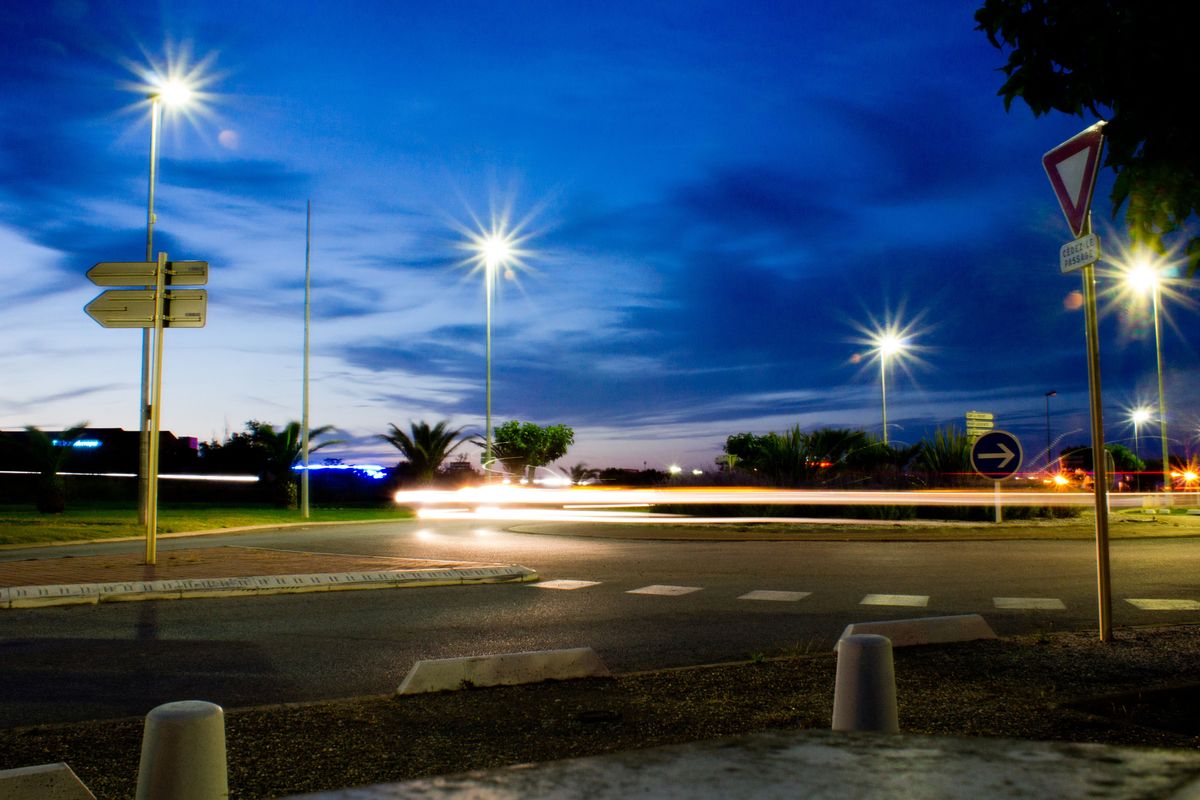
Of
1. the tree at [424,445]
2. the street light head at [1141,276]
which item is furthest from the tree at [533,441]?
the street light head at [1141,276]

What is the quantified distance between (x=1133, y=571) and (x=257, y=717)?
11.8m

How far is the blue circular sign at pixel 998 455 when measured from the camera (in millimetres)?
18047

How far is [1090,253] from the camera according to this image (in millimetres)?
6848

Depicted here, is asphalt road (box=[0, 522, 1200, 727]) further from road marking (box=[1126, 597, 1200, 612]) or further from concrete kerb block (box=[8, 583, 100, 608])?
concrete kerb block (box=[8, 583, 100, 608])

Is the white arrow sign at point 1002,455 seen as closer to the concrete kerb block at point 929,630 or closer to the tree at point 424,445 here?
the concrete kerb block at point 929,630

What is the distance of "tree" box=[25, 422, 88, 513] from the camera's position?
27.2 meters

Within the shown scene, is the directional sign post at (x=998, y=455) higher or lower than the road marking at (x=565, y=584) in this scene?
higher

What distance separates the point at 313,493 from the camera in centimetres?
4191

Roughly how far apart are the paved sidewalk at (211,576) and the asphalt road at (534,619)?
1.14 feet

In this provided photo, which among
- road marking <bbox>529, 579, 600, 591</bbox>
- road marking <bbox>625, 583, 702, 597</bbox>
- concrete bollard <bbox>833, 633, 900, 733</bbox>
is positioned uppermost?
concrete bollard <bbox>833, 633, 900, 733</bbox>

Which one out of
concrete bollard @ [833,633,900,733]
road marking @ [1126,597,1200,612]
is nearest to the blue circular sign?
road marking @ [1126,597,1200,612]

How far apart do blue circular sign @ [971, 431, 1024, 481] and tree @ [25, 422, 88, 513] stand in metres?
24.2

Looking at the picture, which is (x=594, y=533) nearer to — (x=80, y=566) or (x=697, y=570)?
(x=697, y=570)

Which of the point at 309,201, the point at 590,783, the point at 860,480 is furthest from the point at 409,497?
the point at 590,783
